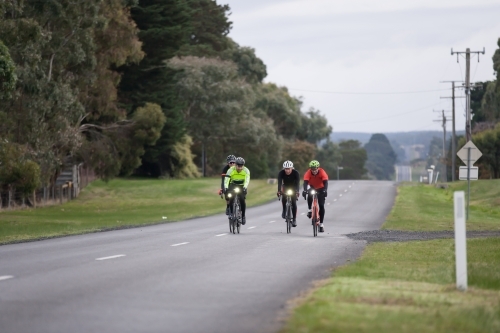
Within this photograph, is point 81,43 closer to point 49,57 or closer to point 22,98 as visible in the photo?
point 49,57

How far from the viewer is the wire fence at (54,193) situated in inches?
2130

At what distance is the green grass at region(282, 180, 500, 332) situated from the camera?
921cm

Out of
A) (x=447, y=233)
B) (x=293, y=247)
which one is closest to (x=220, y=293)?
(x=293, y=247)

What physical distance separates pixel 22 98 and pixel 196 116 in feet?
153

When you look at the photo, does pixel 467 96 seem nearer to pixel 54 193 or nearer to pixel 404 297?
pixel 54 193

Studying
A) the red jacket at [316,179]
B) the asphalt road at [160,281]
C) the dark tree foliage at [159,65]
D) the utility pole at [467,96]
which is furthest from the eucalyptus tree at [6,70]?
the utility pole at [467,96]

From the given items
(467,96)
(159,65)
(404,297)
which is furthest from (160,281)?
(159,65)

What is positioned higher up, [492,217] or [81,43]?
[81,43]

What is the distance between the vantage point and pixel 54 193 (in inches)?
2431

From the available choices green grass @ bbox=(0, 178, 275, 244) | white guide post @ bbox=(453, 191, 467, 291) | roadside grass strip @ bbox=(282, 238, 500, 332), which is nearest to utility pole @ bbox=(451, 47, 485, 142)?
green grass @ bbox=(0, 178, 275, 244)

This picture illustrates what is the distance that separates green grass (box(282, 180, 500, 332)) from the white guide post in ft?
0.61

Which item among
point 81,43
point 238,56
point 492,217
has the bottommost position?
point 492,217

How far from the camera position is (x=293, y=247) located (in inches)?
854

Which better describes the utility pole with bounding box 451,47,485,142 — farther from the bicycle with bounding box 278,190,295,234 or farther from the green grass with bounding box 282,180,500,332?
the green grass with bounding box 282,180,500,332
